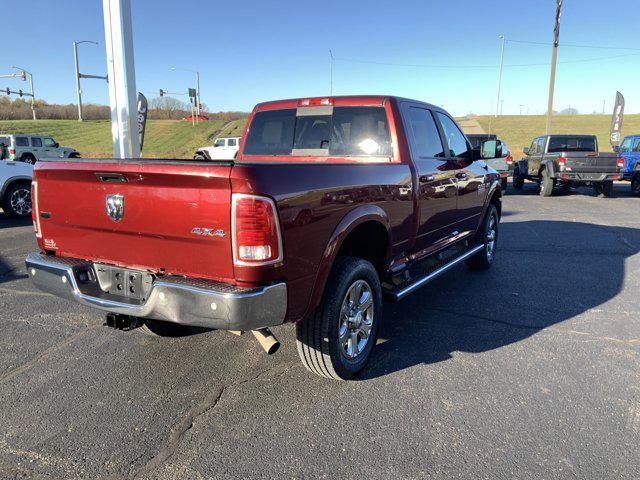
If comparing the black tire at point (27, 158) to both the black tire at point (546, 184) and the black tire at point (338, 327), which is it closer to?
the black tire at point (546, 184)

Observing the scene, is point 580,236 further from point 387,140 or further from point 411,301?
point 387,140

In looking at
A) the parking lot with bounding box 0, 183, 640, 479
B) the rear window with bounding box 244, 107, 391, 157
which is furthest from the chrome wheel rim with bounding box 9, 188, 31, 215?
the rear window with bounding box 244, 107, 391, 157

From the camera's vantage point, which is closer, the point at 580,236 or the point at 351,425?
the point at 351,425

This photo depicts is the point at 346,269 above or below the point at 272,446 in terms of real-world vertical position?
above

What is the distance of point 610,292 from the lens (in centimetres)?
531

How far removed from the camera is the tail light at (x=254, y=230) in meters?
2.33

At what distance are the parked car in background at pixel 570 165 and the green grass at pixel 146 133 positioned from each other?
3929 centimetres

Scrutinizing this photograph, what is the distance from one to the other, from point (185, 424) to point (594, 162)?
14650 millimetres

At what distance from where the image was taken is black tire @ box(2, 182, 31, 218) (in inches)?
380

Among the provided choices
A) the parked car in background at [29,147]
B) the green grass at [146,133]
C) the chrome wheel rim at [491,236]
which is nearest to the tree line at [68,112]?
the green grass at [146,133]

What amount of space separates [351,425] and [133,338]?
6.88 ft

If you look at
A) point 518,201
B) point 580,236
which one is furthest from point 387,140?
point 518,201

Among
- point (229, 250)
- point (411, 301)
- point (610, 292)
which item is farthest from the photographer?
point (610, 292)

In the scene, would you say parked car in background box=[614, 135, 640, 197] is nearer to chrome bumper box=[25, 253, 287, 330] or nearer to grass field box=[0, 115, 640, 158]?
chrome bumper box=[25, 253, 287, 330]
